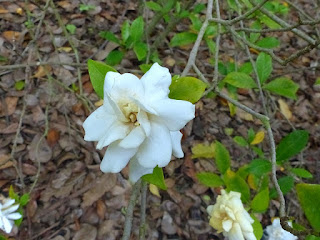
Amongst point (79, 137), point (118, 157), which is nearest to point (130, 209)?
point (118, 157)

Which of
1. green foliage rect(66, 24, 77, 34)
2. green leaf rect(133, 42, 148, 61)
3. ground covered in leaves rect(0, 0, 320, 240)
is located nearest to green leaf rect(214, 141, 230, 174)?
ground covered in leaves rect(0, 0, 320, 240)

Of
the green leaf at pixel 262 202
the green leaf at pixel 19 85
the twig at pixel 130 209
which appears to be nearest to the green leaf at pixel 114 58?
the green leaf at pixel 19 85

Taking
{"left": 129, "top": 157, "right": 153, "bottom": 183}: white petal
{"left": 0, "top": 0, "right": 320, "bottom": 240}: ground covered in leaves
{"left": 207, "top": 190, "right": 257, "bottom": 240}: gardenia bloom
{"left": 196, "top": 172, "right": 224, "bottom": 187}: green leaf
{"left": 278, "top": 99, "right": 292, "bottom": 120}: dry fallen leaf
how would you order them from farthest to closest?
{"left": 278, "top": 99, "right": 292, "bottom": 120}: dry fallen leaf < {"left": 0, "top": 0, "right": 320, "bottom": 240}: ground covered in leaves < {"left": 196, "top": 172, "right": 224, "bottom": 187}: green leaf < {"left": 207, "top": 190, "right": 257, "bottom": 240}: gardenia bloom < {"left": 129, "top": 157, "right": 153, "bottom": 183}: white petal

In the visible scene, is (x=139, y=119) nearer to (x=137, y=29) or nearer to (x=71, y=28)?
(x=137, y=29)

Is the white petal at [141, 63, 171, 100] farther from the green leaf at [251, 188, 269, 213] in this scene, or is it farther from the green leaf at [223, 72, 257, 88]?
the green leaf at [223, 72, 257, 88]

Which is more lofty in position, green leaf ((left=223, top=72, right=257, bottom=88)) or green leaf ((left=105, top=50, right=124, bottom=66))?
green leaf ((left=223, top=72, right=257, bottom=88))
